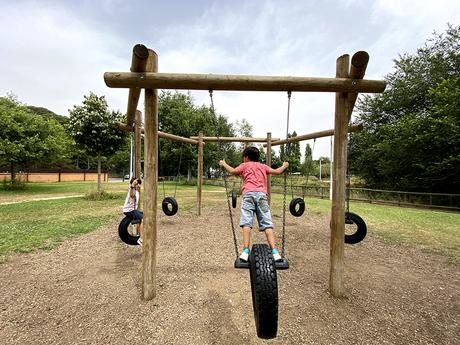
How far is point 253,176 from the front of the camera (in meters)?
3.36

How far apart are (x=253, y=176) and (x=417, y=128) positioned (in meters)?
17.8

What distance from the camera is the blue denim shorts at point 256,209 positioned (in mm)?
3184

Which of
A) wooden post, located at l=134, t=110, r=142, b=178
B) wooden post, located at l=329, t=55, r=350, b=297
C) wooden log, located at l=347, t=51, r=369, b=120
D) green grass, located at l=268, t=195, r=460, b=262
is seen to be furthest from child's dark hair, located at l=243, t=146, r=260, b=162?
green grass, located at l=268, t=195, r=460, b=262

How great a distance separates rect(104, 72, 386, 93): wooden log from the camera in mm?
3107

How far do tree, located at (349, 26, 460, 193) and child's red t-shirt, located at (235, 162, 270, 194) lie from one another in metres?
15.8

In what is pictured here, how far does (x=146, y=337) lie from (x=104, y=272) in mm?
2075

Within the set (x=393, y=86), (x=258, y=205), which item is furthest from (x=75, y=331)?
(x=393, y=86)

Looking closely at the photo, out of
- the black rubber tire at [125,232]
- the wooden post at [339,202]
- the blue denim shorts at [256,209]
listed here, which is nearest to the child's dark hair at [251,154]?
the blue denim shorts at [256,209]

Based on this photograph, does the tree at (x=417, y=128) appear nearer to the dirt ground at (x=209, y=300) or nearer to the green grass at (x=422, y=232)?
the green grass at (x=422, y=232)

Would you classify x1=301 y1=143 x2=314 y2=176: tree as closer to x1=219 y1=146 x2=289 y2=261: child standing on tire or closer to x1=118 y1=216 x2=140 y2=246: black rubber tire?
x1=219 y1=146 x2=289 y2=261: child standing on tire

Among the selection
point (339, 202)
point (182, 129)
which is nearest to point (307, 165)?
point (182, 129)

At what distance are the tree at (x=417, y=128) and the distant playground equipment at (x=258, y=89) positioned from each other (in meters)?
14.7

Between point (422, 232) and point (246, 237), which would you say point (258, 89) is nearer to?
point (246, 237)

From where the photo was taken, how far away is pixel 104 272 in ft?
14.5
